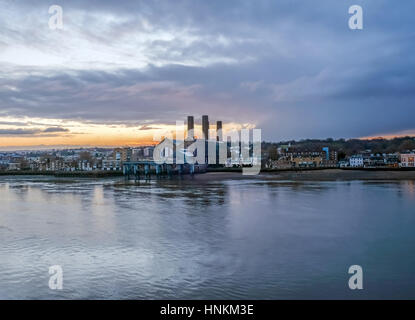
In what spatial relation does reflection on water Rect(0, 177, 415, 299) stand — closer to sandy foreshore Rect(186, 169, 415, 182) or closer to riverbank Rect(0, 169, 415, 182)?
sandy foreshore Rect(186, 169, 415, 182)

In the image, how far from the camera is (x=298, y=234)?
48.4 ft

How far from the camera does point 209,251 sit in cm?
1216

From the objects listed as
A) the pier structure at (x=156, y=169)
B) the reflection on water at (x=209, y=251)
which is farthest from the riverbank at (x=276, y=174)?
the reflection on water at (x=209, y=251)

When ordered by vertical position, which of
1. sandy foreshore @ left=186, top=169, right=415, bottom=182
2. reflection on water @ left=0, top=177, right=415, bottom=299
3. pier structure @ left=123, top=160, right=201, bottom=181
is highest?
pier structure @ left=123, top=160, right=201, bottom=181

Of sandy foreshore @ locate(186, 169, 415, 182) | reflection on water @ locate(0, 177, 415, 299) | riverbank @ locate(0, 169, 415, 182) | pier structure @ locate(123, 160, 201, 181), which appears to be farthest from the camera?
pier structure @ locate(123, 160, 201, 181)

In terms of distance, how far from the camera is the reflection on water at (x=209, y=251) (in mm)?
8750

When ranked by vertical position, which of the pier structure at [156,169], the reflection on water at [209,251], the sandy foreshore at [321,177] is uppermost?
the pier structure at [156,169]

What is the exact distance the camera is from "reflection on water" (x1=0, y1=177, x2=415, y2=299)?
875 centimetres

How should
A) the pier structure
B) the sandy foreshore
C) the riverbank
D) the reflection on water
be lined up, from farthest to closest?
the pier structure, the riverbank, the sandy foreshore, the reflection on water

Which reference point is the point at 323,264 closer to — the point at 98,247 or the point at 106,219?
the point at 98,247

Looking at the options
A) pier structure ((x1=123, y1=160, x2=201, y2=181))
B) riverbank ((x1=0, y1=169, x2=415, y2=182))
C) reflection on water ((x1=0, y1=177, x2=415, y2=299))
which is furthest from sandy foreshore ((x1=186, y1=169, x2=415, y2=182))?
reflection on water ((x1=0, y1=177, x2=415, y2=299))

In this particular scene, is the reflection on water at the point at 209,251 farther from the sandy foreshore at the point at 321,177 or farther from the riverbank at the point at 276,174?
the riverbank at the point at 276,174

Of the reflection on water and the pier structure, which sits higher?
the pier structure
